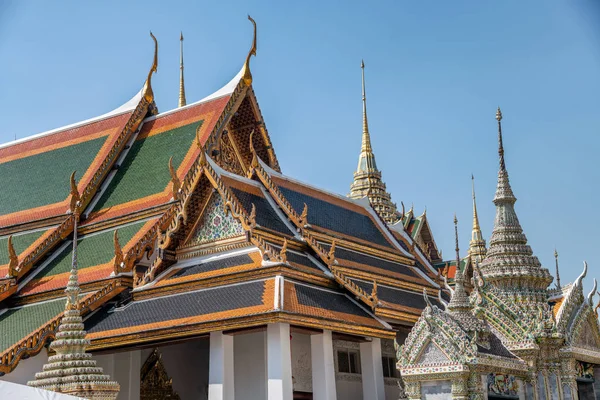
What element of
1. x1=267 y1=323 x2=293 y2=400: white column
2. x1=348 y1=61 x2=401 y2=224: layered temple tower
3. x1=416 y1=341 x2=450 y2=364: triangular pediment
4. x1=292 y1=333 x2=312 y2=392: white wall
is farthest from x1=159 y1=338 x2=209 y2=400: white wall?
x1=348 y1=61 x2=401 y2=224: layered temple tower

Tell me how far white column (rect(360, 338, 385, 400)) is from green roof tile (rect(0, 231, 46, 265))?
6.30 metres

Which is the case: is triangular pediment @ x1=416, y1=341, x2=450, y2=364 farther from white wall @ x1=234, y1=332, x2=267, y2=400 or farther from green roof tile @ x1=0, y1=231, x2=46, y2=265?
green roof tile @ x1=0, y1=231, x2=46, y2=265

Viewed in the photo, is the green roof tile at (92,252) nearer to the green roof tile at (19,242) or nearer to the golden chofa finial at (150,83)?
the green roof tile at (19,242)

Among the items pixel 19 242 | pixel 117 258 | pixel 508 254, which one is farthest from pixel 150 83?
pixel 508 254

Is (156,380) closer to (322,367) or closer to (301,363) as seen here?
(301,363)

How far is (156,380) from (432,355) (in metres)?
6.60

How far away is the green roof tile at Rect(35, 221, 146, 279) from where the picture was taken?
1524 cm

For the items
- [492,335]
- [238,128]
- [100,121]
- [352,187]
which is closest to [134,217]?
[238,128]

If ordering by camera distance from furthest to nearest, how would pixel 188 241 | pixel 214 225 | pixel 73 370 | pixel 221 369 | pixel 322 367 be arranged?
1. pixel 188 241
2. pixel 214 225
3. pixel 322 367
4. pixel 221 369
5. pixel 73 370

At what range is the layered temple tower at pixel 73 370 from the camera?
9.09m

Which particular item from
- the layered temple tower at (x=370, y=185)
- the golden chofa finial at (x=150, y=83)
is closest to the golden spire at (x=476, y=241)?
the layered temple tower at (x=370, y=185)

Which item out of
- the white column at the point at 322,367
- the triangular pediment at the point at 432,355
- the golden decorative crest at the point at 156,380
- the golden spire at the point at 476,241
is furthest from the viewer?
the golden spire at the point at 476,241

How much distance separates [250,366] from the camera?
1335 cm

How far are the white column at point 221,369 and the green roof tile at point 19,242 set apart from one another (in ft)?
18.1
